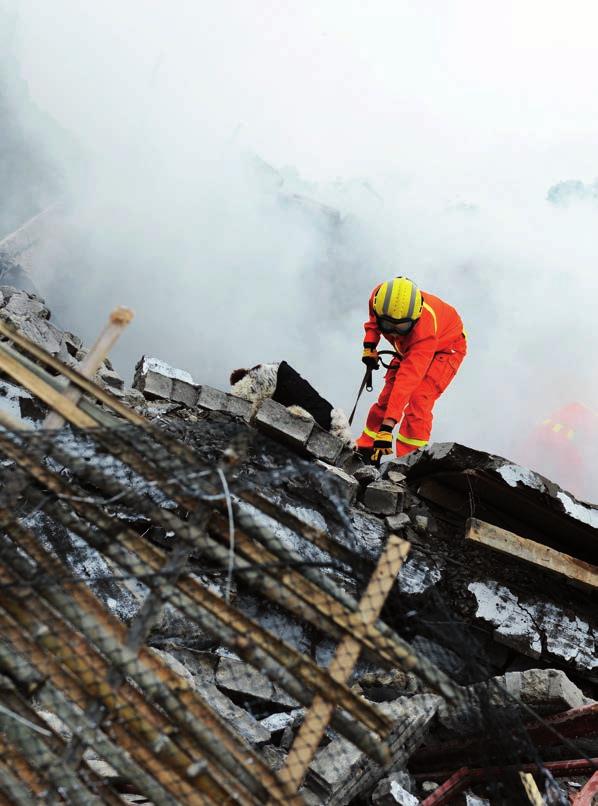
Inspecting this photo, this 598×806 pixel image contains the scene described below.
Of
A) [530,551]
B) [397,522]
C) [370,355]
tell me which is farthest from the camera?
[370,355]

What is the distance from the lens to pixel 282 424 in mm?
5898

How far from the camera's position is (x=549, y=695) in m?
4.14

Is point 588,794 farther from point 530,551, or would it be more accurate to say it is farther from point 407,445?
point 407,445

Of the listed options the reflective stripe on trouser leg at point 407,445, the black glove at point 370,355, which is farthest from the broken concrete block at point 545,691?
the black glove at point 370,355

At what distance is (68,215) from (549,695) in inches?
668

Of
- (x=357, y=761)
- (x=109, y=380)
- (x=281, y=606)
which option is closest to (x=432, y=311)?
(x=109, y=380)

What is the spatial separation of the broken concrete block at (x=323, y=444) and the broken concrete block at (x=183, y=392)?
4.81 ft

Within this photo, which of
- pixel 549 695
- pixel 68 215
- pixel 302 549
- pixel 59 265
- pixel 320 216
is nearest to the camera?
pixel 549 695

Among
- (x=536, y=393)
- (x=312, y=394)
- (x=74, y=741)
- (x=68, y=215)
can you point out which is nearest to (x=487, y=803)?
(x=74, y=741)

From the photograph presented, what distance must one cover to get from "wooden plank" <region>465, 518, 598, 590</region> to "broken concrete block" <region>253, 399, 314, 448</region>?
5.42ft

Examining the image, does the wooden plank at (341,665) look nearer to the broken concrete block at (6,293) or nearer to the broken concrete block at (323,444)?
the broken concrete block at (323,444)

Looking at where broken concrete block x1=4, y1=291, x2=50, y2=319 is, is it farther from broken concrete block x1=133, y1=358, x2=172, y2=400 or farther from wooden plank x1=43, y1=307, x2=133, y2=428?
wooden plank x1=43, y1=307, x2=133, y2=428

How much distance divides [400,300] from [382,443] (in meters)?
1.45

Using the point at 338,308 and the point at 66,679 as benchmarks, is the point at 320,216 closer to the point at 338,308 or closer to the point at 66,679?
the point at 338,308
